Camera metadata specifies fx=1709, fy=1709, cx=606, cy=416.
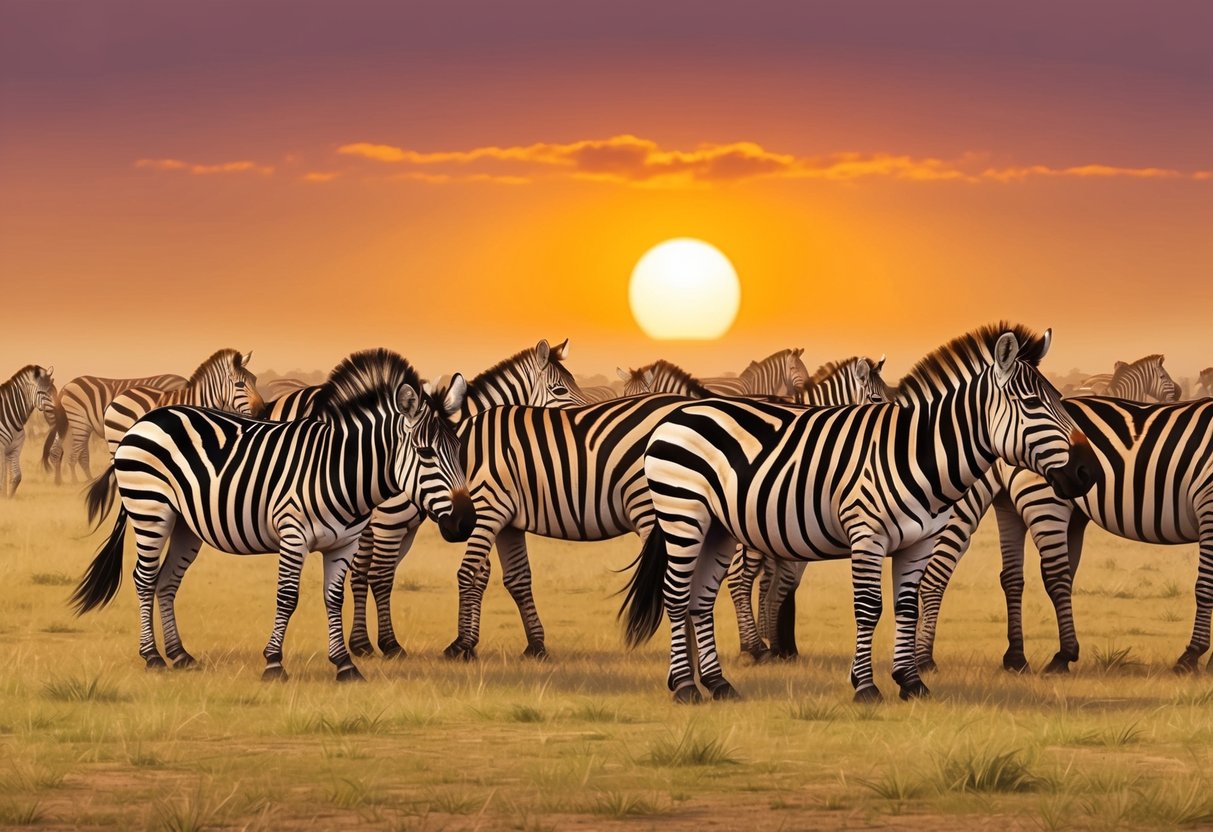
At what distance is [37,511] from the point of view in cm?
2869

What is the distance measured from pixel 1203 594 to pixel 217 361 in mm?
13833

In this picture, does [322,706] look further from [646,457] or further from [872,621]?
[872,621]

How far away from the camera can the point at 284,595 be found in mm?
12594

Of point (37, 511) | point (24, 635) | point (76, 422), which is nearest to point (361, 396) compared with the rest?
point (24, 635)

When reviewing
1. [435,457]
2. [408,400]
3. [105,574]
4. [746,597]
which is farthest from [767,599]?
[105,574]

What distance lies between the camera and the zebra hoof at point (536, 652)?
1430 cm

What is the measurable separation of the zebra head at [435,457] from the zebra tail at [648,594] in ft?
4.39

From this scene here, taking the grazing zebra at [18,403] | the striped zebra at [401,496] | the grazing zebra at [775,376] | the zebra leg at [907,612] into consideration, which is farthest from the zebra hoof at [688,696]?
the grazing zebra at [18,403]

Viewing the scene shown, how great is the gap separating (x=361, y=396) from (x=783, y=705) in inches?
152

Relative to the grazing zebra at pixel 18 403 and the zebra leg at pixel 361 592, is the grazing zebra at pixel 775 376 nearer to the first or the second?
the grazing zebra at pixel 18 403

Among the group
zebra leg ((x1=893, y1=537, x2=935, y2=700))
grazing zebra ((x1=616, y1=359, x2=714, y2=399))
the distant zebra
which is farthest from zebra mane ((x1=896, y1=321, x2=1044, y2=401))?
the distant zebra

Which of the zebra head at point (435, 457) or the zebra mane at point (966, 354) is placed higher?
the zebra mane at point (966, 354)

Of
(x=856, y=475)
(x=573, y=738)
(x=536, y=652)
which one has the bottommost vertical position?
(x=573, y=738)

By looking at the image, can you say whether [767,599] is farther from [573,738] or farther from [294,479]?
[573,738]
